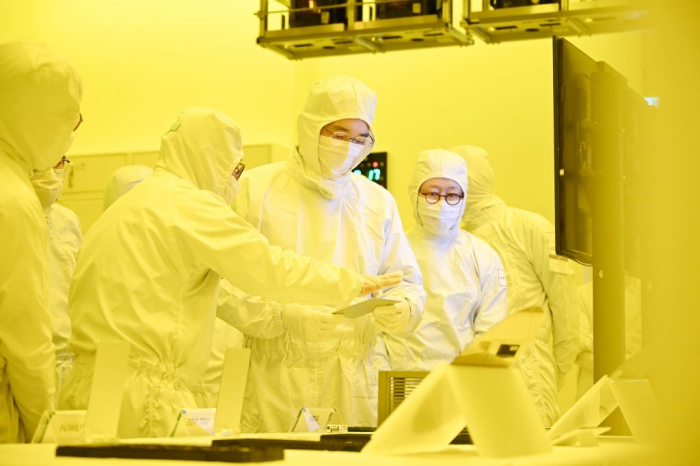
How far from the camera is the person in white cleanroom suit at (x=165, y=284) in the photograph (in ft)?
8.13

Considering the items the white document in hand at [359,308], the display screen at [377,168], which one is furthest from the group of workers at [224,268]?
the display screen at [377,168]

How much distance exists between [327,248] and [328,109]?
1.79ft

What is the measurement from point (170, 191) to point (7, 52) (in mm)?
683

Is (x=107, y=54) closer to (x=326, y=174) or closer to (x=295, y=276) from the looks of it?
(x=326, y=174)

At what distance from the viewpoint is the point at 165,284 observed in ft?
8.39

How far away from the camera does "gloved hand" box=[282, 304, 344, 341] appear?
2.97 m

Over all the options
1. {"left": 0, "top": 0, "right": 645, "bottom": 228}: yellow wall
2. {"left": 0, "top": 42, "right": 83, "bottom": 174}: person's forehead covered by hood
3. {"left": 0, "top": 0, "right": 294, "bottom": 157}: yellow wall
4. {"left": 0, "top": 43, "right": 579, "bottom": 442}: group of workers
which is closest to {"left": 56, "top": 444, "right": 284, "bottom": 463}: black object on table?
{"left": 0, "top": 43, "right": 579, "bottom": 442}: group of workers

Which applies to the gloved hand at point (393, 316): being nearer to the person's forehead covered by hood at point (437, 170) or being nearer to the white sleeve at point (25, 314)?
the white sleeve at point (25, 314)

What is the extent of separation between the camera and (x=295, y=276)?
8.56 ft

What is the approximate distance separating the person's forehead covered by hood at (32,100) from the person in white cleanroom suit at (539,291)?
3.35m

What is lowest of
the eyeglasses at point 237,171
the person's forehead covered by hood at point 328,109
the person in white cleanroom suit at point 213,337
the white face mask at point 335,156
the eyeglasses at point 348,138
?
the person in white cleanroom suit at point 213,337

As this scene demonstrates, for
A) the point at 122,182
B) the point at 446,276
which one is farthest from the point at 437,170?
the point at 122,182

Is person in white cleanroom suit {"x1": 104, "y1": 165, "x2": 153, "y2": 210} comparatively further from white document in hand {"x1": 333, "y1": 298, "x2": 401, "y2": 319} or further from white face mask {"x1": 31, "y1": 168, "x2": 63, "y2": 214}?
white document in hand {"x1": 333, "y1": 298, "x2": 401, "y2": 319}

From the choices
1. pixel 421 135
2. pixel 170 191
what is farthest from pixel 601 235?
pixel 421 135
